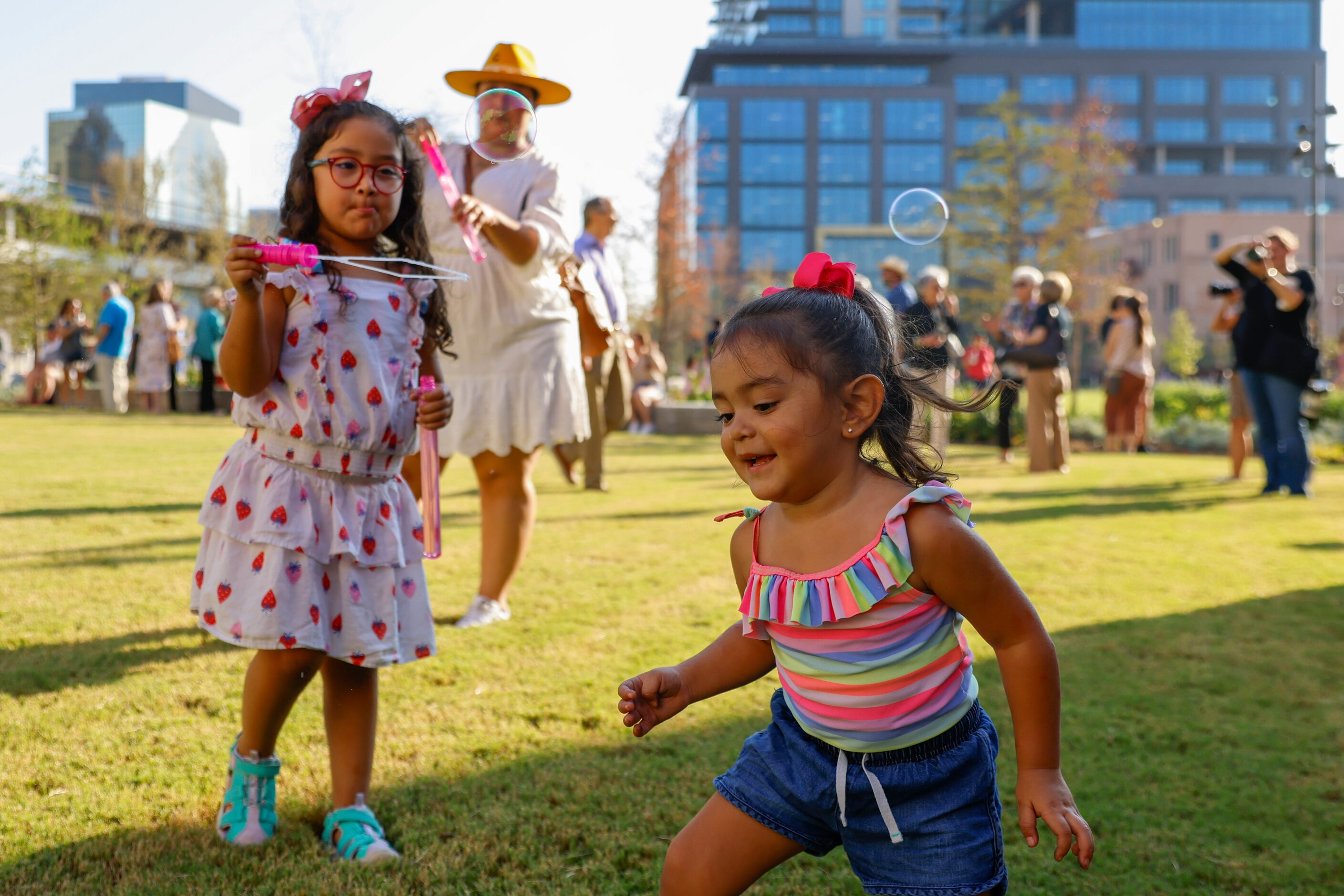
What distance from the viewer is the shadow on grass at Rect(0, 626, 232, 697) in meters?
3.56

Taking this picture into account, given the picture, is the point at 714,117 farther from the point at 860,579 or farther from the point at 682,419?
the point at 860,579

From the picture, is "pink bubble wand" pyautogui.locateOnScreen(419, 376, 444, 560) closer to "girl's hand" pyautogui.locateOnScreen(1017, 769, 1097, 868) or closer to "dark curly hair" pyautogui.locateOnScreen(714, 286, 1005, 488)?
"dark curly hair" pyautogui.locateOnScreen(714, 286, 1005, 488)

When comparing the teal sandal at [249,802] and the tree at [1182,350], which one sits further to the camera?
the tree at [1182,350]

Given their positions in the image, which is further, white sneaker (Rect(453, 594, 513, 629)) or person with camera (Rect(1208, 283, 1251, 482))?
person with camera (Rect(1208, 283, 1251, 482))

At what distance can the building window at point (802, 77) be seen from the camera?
8462 cm

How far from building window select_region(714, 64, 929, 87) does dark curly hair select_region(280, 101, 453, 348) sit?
85.5 meters

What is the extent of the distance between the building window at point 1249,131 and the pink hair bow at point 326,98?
10264cm

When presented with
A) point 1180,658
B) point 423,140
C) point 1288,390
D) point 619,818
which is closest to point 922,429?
point 619,818

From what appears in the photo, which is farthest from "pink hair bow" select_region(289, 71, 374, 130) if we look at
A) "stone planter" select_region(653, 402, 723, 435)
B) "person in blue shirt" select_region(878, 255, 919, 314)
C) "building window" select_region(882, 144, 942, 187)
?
"building window" select_region(882, 144, 942, 187)

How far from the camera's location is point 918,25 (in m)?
93.2

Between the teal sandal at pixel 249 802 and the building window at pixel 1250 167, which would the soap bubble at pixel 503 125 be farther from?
the building window at pixel 1250 167

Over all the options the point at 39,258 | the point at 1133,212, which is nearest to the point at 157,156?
the point at 39,258

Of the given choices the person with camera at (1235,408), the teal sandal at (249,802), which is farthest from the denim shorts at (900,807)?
the person with camera at (1235,408)

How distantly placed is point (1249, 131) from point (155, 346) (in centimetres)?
9635
